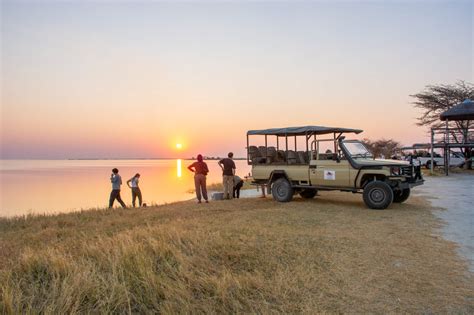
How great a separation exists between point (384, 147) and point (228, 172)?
41499 mm

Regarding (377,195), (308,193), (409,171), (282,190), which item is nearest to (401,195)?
(409,171)

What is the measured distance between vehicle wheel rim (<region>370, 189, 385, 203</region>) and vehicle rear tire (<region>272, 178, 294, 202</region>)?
271 cm

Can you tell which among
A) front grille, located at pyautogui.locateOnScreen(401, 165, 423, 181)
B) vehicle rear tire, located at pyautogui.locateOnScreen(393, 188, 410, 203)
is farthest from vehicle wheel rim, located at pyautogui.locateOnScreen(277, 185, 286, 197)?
front grille, located at pyautogui.locateOnScreen(401, 165, 423, 181)

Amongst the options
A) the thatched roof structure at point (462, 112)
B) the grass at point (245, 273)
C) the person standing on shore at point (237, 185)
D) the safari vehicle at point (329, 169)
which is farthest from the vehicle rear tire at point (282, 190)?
the thatched roof structure at point (462, 112)

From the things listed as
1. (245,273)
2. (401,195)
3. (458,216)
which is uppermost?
(401,195)

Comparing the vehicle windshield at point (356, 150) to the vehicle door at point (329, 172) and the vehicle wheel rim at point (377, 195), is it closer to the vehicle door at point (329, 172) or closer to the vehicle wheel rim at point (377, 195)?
the vehicle door at point (329, 172)

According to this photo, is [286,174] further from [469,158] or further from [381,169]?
[469,158]

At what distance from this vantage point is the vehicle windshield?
10.9 m

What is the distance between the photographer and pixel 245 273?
4.77 meters

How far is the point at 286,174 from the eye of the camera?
39.7 feet

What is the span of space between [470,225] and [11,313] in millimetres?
9122

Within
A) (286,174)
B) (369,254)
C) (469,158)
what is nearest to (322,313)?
(369,254)

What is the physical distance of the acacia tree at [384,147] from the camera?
4456cm

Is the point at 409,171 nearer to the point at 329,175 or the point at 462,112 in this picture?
the point at 329,175
